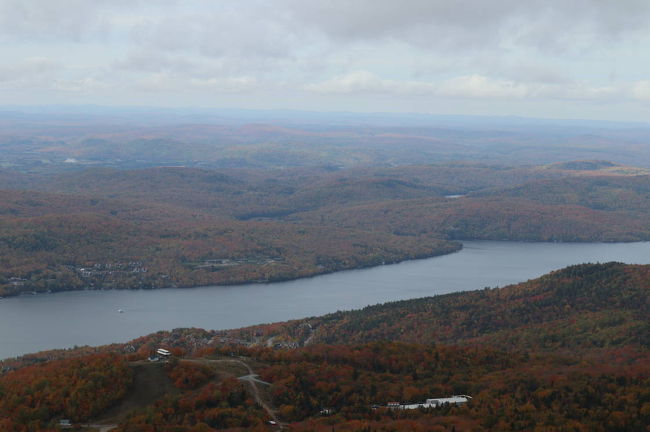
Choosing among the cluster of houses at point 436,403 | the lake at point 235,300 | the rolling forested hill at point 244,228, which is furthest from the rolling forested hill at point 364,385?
the rolling forested hill at point 244,228

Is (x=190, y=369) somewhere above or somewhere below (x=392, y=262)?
above

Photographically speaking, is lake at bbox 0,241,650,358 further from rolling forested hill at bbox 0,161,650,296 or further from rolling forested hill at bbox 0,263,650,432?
rolling forested hill at bbox 0,263,650,432

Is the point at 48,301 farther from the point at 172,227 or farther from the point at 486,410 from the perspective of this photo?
the point at 486,410

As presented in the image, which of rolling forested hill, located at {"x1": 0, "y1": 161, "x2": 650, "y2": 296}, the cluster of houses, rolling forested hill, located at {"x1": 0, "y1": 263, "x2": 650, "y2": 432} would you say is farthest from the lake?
the cluster of houses

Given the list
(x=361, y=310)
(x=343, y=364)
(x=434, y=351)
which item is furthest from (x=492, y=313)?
(x=343, y=364)

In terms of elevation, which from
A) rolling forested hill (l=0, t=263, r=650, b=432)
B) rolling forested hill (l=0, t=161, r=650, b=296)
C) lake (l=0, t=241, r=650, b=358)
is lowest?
lake (l=0, t=241, r=650, b=358)

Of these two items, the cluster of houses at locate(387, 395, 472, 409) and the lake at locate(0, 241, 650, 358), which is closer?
the cluster of houses at locate(387, 395, 472, 409)

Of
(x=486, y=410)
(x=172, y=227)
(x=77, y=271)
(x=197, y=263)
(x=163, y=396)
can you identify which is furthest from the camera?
(x=172, y=227)

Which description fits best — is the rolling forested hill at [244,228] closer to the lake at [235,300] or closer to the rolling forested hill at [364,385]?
the lake at [235,300]
